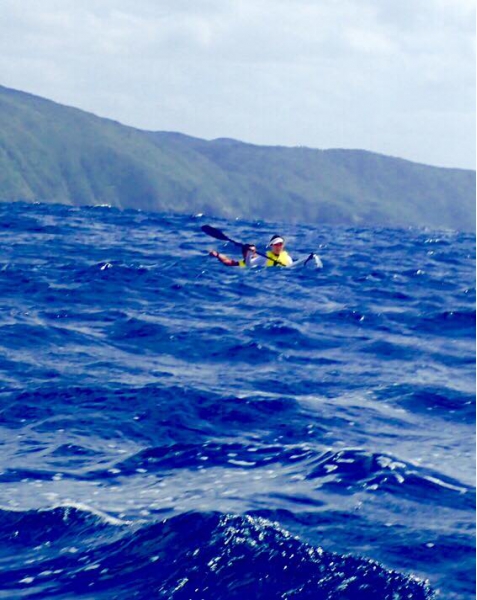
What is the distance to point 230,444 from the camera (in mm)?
11258

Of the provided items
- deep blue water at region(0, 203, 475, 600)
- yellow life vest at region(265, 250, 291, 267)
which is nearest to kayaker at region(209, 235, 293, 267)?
yellow life vest at region(265, 250, 291, 267)

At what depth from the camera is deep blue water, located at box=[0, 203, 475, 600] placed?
7590 mm

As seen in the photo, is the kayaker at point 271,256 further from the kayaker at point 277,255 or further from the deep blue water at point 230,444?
the deep blue water at point 230,444

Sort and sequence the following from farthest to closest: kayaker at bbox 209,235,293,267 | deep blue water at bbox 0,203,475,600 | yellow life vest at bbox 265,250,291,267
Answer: yellow life vest at bbox 265,250,291,267 → kayaker at bbox 209,235,293,267 → deep blue water at bbox 0,203,475,600

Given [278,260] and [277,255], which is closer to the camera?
[277,255]

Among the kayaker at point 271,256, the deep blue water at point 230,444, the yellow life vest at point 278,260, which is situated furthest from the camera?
the yellow life vest at point 278,260

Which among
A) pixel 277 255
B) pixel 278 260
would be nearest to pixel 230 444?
pixel 277 255

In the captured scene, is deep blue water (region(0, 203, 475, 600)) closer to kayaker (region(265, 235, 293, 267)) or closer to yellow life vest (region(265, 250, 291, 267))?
kayaker (region(265, 235, 293, 267))

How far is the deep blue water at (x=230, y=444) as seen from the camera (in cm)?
759

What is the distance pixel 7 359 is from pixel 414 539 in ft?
30.0

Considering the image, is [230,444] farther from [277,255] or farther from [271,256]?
[271,256]

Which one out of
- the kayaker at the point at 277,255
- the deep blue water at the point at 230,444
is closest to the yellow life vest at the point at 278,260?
the kayaker at the point at 277,255

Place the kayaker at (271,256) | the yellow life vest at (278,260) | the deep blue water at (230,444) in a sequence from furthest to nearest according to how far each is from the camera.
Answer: the yellow life vest at (278,260), the kayaker at (271,256), the deep blue water at (230,444)

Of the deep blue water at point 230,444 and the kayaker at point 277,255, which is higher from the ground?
the kayaker at point 277,255
